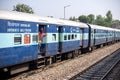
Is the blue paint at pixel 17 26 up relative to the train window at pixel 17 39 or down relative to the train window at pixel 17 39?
up

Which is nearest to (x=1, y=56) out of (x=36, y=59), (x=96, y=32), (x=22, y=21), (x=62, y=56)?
(x=22, y=21)

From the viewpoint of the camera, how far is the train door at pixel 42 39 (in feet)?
56.4

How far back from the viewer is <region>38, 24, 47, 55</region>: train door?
17188 millimetres

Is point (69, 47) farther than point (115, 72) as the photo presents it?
Yes

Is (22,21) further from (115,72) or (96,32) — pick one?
(96,32)

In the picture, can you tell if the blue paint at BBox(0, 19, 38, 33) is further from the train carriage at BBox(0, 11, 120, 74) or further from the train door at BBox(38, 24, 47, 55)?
the train door at BBox(38, 24, 47, 55)

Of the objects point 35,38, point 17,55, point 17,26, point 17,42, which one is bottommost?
point 17,55

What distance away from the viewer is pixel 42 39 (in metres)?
17.5

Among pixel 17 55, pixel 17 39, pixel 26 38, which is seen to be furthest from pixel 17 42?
pixel 26 38

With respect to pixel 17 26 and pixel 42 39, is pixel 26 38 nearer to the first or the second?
pixel 17 26

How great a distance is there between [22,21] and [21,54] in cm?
189

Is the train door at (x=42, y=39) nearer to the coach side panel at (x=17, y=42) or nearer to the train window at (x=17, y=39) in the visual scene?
the coach side panel at (x=17, y=42)

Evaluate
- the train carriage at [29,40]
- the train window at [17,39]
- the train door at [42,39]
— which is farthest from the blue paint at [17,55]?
the train door at [42,39]

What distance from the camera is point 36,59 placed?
53.9 feet
